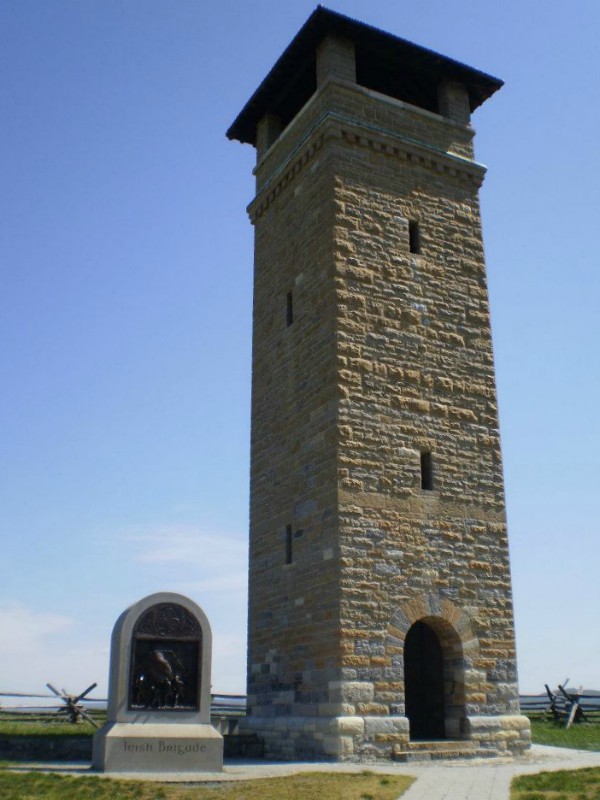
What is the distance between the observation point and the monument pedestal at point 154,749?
10.9 meters

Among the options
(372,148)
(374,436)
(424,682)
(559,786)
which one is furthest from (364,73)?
(559,786)

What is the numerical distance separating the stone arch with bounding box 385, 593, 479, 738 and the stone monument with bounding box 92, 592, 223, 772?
3324 mm

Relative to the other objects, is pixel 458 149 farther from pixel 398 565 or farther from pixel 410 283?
pixel 398 565

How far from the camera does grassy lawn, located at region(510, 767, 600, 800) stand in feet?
28.8

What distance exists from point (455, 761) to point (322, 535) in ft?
13.2

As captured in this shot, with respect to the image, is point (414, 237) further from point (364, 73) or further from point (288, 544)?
point (288, 544)

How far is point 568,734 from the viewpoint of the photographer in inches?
714

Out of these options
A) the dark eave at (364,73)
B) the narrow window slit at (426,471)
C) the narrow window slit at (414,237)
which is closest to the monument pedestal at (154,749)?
the narrow window slit at (426,471)

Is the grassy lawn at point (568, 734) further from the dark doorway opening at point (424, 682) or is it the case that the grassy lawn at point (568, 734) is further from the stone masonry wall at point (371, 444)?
the dark doorway opening at point (424, 682)

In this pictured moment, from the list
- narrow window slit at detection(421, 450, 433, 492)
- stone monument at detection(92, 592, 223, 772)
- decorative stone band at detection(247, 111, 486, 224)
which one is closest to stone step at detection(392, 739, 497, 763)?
stone monument at detection(92, 592, 223, 772)

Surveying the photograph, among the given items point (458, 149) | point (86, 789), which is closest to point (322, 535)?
point (86, 789)

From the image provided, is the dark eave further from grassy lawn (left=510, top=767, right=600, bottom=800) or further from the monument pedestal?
grassy lawn (left=510, top=767, right=600, bottom=800)

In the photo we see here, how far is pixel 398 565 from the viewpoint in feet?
46.0

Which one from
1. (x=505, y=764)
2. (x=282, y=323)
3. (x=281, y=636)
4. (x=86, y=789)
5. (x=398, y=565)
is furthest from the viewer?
(x=282, y=323)
